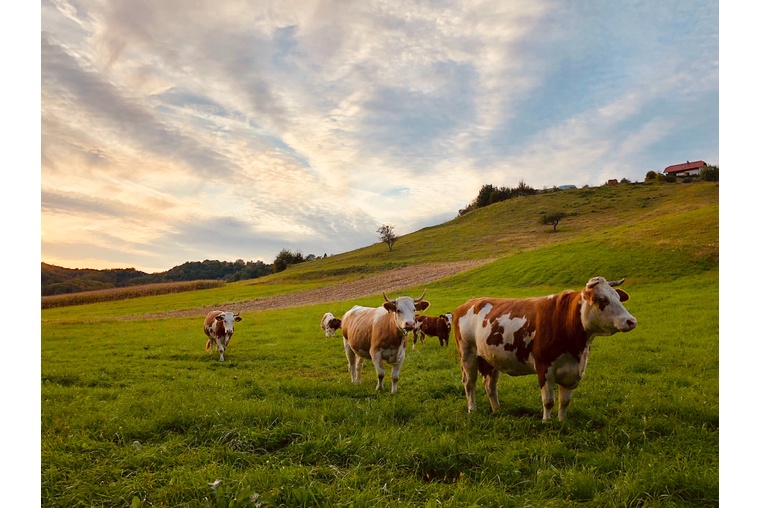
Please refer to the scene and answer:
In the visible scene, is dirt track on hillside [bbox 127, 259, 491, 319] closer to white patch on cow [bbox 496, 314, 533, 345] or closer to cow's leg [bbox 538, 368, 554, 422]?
white patch on cow [bbox 496, 314, 533, 345]

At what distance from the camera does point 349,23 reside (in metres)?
6.43

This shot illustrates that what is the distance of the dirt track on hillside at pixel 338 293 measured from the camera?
1875cm

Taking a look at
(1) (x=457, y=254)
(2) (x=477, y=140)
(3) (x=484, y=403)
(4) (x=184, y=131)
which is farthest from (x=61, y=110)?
(1) (x=457, y=254)

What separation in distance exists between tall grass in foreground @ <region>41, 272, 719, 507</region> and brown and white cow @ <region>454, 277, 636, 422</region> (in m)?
0.48

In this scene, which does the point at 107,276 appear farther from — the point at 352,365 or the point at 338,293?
the point at 338,293

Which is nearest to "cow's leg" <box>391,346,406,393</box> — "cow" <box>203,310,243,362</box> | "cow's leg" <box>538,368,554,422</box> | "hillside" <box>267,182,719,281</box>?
"cow's leg" <box>538,368,554,422</box>

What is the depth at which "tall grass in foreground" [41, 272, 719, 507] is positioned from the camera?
310cm

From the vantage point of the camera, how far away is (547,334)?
4613 millimetres

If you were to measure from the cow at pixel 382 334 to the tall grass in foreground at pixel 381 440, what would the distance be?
0.45m

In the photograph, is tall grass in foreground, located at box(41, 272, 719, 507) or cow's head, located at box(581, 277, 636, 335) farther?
cow's head, located at box(581, 277, 636, 335)

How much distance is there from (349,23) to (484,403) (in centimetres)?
624

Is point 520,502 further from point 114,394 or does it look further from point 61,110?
point 61,110

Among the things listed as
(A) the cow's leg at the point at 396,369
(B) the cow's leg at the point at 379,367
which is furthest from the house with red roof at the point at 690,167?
(B) the cow's leg at the point at 379,367
